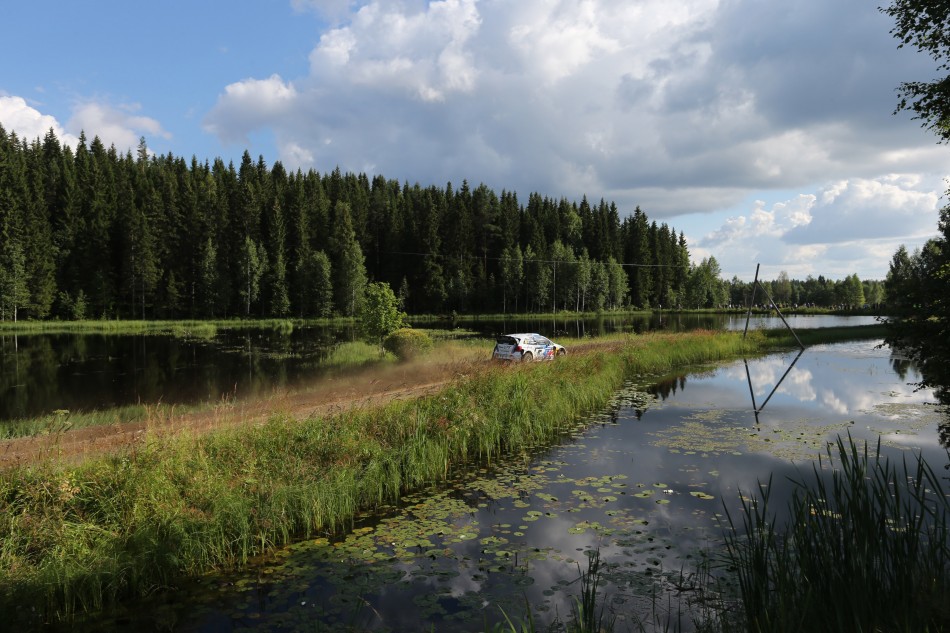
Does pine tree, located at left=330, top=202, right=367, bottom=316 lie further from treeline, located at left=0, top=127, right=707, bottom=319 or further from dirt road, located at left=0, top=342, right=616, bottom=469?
dirt road, located at left=0, top=342, right=616, bottom=469

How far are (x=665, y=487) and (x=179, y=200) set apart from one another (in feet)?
355

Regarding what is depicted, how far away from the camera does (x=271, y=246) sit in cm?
9875

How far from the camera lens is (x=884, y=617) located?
4.68m

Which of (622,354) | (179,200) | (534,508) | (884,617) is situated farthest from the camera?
(179,200)

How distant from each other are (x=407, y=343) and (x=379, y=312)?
2.96m

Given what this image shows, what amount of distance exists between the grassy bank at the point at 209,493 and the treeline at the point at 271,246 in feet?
260

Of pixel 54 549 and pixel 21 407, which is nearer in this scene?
pixel 54 549

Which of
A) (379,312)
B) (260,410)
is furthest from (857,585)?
(379,312)

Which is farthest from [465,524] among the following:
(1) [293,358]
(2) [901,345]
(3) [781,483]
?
(1) [293,358]

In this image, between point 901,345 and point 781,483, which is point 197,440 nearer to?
point 781,483

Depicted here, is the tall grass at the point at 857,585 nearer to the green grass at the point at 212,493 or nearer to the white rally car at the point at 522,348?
the green grass at the point at 212,493

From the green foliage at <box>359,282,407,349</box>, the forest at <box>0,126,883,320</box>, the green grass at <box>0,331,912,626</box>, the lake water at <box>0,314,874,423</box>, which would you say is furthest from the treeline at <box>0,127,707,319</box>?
the green grass at <box>0,331,912,626</box>

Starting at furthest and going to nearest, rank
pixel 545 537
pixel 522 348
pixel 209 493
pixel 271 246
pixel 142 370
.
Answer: pixel 271 246 → pixel 142 370 → pixel 522 348 → pixel 545 537 → pixel 209 493

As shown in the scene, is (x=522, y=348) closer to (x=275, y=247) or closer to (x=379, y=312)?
(x=379, y=312)
